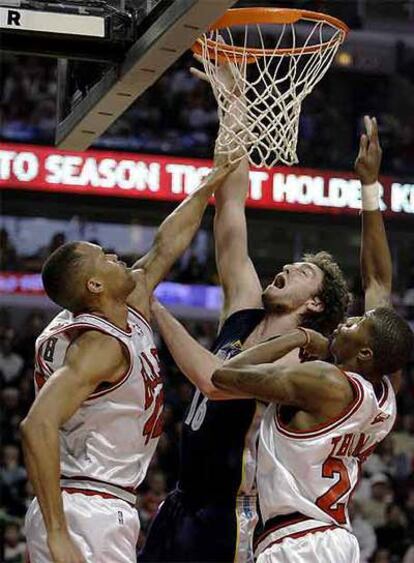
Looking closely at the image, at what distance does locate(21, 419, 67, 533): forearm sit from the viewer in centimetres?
361

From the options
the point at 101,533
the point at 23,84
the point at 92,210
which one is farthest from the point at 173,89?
the point at 101,533

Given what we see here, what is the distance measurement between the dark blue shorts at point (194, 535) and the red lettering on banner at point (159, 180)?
25.9ft

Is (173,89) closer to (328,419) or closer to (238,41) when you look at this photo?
(238,41)

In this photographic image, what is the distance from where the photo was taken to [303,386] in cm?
383

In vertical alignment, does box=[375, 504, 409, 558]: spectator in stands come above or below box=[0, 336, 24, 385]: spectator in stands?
below

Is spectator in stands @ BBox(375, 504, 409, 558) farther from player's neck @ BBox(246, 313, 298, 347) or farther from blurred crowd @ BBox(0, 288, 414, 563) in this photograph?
player's neck @ BBox(246, 313, 298, 347)

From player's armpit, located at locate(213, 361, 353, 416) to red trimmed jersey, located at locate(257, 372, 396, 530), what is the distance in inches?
2.1

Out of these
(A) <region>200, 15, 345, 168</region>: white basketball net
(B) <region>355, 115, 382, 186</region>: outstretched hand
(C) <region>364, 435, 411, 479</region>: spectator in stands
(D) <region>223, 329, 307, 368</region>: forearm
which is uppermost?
(A) <region>200, 15, 345, 168</region>: white basketball net

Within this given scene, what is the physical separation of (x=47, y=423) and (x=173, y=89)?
1189 centimetres

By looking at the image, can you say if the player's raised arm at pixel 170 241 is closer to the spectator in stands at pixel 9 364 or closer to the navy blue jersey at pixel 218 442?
the navy blue jersey at pixel 218 442

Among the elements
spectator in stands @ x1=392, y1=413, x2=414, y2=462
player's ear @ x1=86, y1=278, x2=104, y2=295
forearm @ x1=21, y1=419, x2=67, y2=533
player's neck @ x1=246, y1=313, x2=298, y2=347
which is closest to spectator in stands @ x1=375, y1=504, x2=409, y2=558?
spectator in stands @ x1=392, y1=413, x2=414, y2=462

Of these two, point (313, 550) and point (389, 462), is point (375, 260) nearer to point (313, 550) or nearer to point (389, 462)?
point (313, 550)

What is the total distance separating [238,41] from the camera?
5.76m

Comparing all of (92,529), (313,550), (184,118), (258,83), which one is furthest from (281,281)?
(184,118)
